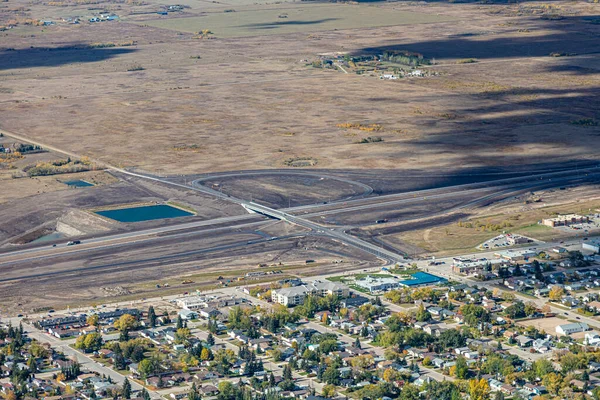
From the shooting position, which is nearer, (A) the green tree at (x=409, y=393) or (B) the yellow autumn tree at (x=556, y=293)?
(A) the green tree at (x=409, y=393)

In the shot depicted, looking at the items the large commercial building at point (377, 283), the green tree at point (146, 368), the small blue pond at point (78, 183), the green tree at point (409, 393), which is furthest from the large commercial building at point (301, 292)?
the small blue pond at point (78, 183)

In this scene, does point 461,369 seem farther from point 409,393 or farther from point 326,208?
point 326,208

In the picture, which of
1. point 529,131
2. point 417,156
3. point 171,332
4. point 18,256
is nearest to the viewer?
point 171,332

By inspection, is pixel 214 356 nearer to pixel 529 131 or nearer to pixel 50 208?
pixel 50 208

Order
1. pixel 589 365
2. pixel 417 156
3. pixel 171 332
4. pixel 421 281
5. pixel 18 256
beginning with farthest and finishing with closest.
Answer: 1. pixel 417 156
2. pixel 18 256
3. pixel 421 281
4. pixel 171 332
5. pixel 589 365

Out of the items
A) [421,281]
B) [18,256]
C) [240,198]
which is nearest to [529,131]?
[240,198]

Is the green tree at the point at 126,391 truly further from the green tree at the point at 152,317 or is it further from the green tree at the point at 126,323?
the green tree at the point at 152,317

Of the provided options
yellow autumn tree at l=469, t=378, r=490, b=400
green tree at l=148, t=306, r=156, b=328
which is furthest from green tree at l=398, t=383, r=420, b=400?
green tree at l=148, t=306, r=156, b=328
